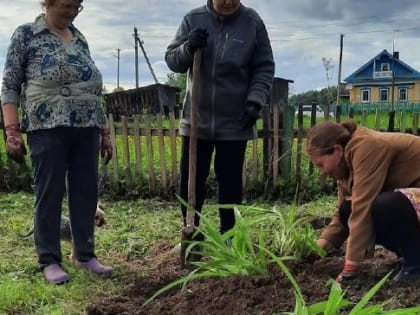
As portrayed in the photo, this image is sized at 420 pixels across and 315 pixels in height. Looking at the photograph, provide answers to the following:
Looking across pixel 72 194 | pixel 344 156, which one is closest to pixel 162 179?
pixel 72 194

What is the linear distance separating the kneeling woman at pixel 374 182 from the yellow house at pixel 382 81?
3763cm

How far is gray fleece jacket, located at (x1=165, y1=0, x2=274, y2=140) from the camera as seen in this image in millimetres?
3828

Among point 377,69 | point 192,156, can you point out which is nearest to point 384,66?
point 377,69

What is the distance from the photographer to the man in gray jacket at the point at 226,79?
3826mm

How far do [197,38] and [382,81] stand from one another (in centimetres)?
3941

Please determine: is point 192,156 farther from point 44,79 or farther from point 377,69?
point 377,69

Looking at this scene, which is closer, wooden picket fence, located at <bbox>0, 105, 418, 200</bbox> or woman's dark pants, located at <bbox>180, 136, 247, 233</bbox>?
woman's dark pants, located at <bbox>180, 136, 247, 233</bbox>

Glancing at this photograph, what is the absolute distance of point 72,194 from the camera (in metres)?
3.69

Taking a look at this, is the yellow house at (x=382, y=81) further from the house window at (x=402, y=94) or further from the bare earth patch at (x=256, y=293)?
the bare earth patch at (x=256, y=293)

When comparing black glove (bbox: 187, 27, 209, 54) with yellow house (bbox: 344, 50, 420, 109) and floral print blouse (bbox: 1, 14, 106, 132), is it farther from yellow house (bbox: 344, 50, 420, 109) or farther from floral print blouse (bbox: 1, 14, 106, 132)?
yellow house (bbox: 344, 50, 420, 109)

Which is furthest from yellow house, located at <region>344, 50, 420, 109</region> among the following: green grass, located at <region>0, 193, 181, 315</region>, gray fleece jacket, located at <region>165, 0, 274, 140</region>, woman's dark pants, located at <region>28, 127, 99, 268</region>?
woman's dark pants, located at <region>28, 127, 99, 268</region>

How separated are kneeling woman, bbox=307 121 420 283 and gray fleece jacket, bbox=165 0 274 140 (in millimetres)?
1010

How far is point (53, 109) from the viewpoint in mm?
3410

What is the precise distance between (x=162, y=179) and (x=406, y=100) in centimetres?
3482
